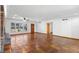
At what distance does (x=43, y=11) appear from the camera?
221 cm

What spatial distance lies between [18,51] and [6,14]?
80 centimetres

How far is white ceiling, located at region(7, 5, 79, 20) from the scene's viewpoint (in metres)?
2.16

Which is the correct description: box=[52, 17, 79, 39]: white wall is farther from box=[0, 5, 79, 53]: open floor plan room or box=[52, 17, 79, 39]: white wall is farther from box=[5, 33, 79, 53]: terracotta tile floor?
box=[5, 33, 79, 53]: terracotta tile floor

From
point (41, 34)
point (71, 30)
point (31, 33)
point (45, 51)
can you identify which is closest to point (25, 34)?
point (31, 33)

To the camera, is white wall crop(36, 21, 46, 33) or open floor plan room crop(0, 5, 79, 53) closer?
open floor plan room crop(0, 5, 79, 53)

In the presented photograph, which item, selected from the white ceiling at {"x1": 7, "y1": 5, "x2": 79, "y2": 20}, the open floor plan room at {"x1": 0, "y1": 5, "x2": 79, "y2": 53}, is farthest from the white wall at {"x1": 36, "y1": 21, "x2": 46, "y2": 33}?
the white ceiling at {"x1": 7, "y1": 5, "x2": 79, "y2": 20}

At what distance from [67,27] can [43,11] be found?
612 mm

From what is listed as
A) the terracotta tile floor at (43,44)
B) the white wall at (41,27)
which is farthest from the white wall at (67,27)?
the white wall at (41,27)

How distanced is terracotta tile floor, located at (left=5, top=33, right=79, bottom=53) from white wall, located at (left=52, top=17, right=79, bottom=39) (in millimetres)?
109

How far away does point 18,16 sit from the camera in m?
2.17

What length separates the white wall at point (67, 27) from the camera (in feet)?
7.15

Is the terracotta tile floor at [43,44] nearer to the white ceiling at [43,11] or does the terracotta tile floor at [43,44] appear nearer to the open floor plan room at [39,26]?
the open floor plan room at [39,26]
